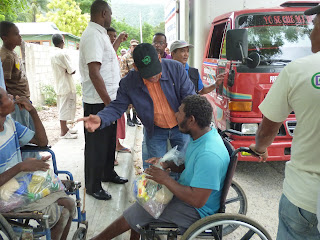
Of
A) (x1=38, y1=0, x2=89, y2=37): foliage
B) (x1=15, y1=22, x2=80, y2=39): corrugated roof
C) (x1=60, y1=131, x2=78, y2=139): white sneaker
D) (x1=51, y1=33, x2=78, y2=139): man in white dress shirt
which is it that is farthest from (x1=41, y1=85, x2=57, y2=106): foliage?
(x1=38, y1=0, x2=89, y2=37): foliage

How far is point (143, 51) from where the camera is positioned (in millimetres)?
2348

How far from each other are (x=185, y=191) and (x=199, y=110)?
21.9 inches

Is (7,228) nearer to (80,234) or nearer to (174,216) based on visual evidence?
(80,234)

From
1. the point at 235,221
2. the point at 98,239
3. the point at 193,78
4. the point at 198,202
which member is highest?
the point at 193,78

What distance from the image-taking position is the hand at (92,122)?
92.0 inches

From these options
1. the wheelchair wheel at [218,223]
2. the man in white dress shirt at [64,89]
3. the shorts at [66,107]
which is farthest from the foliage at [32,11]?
the wheelchair wheel at [218,223]

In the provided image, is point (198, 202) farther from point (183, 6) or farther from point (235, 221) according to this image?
point (183, 6)

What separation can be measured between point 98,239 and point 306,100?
177cm

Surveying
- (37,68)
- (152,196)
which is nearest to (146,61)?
(152,196)

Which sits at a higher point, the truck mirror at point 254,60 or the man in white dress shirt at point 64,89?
the truck mirror at point 254,60

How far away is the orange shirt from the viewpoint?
2.60m

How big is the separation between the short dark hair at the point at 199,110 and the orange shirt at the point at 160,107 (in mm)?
618

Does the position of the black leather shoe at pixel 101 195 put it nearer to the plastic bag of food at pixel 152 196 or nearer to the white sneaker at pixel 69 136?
the plastic bag of food at pixel 152 196

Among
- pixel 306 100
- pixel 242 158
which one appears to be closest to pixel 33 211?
pixel 306 100
